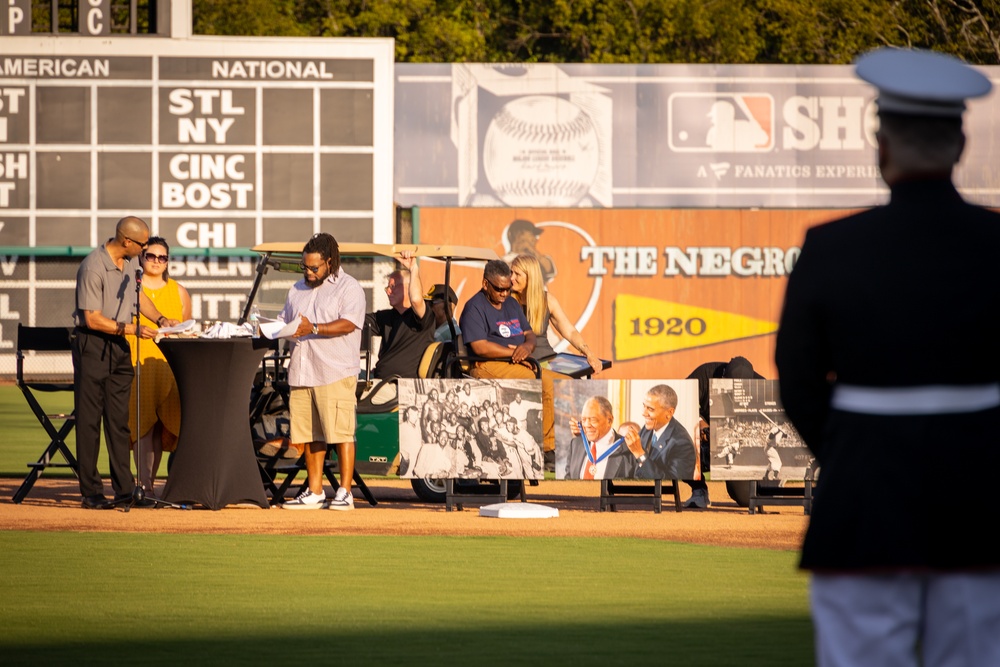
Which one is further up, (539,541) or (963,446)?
(963,446)

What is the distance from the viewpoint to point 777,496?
40.7 ft

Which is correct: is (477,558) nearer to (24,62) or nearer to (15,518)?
(15,518)

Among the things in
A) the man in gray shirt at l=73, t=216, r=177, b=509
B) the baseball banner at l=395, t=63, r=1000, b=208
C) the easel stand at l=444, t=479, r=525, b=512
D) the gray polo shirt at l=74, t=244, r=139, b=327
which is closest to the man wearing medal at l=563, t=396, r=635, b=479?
the easel stand at l=444, t=479, r=525, b=512

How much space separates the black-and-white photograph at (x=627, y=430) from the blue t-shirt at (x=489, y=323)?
69cm

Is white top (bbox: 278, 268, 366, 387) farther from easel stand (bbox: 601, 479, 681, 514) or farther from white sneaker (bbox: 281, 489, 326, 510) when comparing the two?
easel stand (bbox: 601, 479, 681, 514)

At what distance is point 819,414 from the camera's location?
11.9 ft

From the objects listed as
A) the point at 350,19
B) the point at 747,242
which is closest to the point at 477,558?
the point at 747,242

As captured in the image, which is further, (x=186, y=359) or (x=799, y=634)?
(x=186, y=359)

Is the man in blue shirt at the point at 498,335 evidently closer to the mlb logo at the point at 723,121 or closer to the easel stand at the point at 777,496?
the easel stand at the point at 777,496

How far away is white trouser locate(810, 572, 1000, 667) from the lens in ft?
11.1

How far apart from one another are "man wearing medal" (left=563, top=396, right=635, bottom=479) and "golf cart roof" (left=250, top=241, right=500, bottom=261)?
7.53 feet

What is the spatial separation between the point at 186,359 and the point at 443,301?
259cm

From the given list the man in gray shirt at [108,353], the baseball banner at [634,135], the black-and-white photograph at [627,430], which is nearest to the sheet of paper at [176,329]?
the man in gray shirt at [108,353]

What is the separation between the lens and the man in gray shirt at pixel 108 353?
11898 mm
